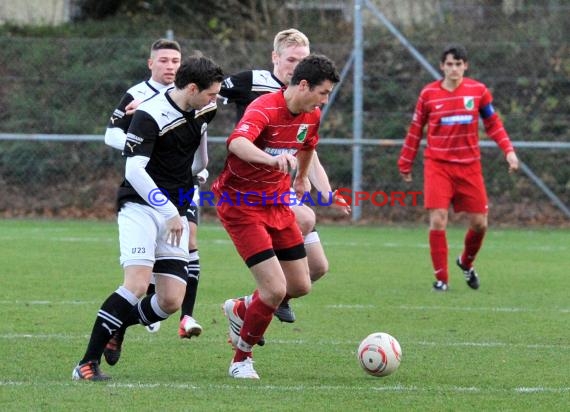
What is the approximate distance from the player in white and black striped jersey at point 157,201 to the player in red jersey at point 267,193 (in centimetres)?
27

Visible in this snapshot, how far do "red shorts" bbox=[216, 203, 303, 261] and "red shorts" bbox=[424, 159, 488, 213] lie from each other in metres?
4.05

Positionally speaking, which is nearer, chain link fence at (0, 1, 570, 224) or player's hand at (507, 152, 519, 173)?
player's hand at (507, 152, 519, 173)

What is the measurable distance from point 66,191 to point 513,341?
10961 millimetres

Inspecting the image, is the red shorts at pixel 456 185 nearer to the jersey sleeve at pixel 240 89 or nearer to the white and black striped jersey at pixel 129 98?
the jersey sleeve at pixel 240 89

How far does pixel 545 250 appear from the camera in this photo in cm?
1349

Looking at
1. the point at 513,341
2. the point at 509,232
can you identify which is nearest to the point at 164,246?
the point at 513,341

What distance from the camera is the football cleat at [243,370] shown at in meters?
6.23

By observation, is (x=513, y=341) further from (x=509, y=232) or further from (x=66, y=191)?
(x=66, y=191)

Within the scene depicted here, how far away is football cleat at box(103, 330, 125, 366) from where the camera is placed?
21.3ft

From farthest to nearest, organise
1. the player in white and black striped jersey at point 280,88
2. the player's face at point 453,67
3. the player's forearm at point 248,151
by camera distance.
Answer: the player's face at point 453,67 → the player in white and black striped jersey at point 280,88 → the player's forearm at point 248,151

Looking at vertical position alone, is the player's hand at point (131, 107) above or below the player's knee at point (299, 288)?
above

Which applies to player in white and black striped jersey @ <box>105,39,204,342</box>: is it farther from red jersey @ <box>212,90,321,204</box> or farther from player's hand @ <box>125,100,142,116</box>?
red jersey @ <box>212,90,321,204</box>

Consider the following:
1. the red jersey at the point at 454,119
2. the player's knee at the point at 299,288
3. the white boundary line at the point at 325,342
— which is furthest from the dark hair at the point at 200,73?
the red jersey at the point at 454,119

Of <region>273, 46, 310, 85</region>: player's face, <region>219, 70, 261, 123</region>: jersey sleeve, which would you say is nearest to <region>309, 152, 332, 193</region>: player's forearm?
<region>273, 46, 310, 85</region>: player's face
